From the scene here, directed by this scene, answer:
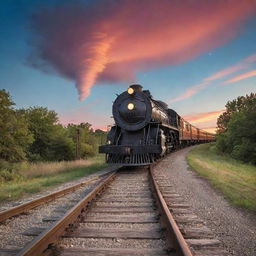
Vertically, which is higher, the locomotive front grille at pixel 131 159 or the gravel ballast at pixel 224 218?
the locomotive front grille at pixel 131 159

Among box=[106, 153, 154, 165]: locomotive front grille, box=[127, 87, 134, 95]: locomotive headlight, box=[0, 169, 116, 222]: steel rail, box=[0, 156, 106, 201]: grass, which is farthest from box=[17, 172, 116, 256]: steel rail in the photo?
box=[127, 87, 134, 95]: locomotive headlight

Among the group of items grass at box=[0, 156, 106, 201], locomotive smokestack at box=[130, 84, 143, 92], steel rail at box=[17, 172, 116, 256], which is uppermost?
locomotive smokestack at box=[130, 84, 143, 92]

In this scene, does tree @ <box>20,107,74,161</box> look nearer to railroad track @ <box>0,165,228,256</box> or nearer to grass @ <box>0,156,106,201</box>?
grass @ <box>0,156,106,201</box>

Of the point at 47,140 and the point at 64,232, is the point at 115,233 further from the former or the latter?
the point at 47,140

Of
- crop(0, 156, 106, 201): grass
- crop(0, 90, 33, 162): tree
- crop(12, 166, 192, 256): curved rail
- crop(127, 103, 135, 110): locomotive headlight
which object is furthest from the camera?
crop(0, 90, 33, 162): tree

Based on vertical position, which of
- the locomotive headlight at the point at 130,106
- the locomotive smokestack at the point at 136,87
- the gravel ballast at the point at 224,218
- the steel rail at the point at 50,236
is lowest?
the gravel ballast at the point at 224,218

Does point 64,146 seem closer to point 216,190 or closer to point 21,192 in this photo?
point 21,192

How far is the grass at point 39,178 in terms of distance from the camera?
7.12 m

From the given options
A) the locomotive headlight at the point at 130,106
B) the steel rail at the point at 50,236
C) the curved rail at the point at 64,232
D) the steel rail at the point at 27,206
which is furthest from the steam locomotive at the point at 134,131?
the curved rail at the point at 64,232

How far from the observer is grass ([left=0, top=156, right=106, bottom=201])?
23.4ft

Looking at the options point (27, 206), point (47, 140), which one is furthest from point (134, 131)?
point (47, 140)

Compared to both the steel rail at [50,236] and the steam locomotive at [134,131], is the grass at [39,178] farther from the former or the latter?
the steel rail at [50,236]

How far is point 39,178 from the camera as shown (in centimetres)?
1137

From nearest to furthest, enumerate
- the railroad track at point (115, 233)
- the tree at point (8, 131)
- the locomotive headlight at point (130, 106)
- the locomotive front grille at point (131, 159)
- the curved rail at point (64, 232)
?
the curved rail at point (64, 232) < the railroad track at point (115, 233) < the locomotive front grille at point (131, 159) < the locomotive headlight at point (130, 106) < the tree at point (8, 131)
